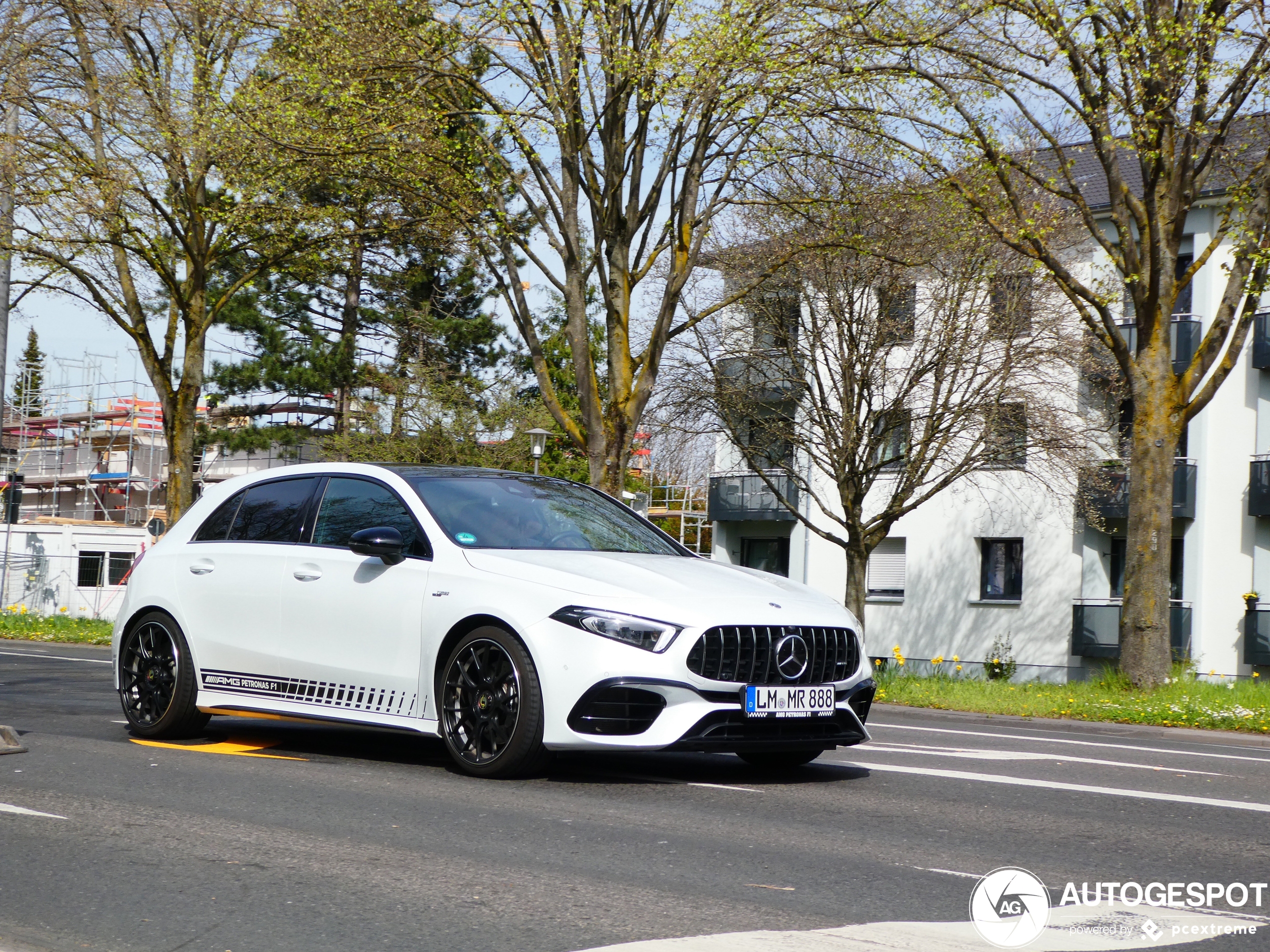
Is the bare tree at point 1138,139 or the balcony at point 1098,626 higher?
the bare tree at point 1138,139

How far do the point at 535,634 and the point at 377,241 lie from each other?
2035cm

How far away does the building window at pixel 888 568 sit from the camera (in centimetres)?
3953

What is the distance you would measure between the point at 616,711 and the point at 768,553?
38.3 metres

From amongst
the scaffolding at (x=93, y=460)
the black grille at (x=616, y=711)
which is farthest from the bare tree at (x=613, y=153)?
the scaffolding at (x=93, y=460)

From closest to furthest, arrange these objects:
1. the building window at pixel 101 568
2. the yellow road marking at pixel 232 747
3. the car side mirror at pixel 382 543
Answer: the car side mirror at pixel 382 543, the yellow road marking at pixel 232 747, the building window at pixel 101 568

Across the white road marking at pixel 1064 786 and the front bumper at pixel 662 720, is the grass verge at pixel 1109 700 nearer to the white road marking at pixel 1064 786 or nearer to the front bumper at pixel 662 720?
the white road marking at pixel 1064 786

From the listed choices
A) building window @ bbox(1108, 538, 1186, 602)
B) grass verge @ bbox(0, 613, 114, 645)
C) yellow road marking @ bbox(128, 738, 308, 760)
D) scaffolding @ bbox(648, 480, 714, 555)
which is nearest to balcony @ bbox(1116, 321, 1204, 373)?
building window @ bbox(1108, 538, 1186, 602)

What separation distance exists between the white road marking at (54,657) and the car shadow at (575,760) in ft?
32.1

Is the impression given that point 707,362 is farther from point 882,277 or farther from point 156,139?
point 156,139

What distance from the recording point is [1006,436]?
28688mm

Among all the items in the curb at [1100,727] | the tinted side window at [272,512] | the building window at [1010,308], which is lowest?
the curb at [1100,727]

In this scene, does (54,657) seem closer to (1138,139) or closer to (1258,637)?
(1138,139)

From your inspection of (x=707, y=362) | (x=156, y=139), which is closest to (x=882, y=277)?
(x=707, y=362)

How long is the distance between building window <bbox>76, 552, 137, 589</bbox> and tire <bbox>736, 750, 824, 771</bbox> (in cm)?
4196
